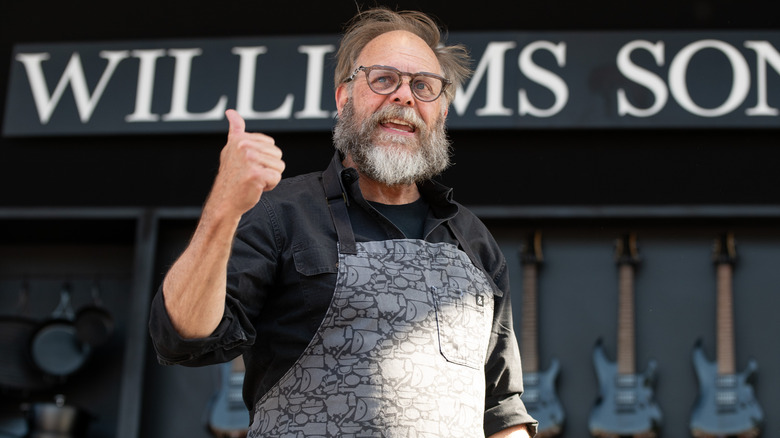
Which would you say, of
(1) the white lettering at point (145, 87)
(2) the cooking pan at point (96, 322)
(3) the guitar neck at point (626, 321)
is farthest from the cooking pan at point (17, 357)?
(3) the guitar neck at point (626, 321)

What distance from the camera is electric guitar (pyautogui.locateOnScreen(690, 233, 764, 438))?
349cm

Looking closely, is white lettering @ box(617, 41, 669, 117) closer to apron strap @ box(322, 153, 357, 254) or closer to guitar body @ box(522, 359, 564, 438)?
guitar body @ box(522, 359, 564, 438)

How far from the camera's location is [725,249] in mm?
3701

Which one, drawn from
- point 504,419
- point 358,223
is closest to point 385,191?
point 358,223

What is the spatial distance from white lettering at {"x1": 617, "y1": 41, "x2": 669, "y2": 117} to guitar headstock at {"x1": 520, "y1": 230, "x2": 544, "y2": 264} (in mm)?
531

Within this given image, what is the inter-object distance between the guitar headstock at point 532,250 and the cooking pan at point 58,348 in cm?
173

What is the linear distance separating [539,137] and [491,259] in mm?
2009

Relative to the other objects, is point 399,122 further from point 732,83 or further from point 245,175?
point 732,83

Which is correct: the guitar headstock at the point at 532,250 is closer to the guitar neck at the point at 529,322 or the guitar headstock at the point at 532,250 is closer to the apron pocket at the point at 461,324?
the guitar neck at the point at 529,322

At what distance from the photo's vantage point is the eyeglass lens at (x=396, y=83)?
1.74m

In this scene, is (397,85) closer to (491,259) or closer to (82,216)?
(491,259)

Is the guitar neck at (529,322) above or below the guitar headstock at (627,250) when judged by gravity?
below

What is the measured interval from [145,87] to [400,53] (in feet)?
7.53

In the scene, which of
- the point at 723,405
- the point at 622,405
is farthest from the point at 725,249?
the point at 622,405
